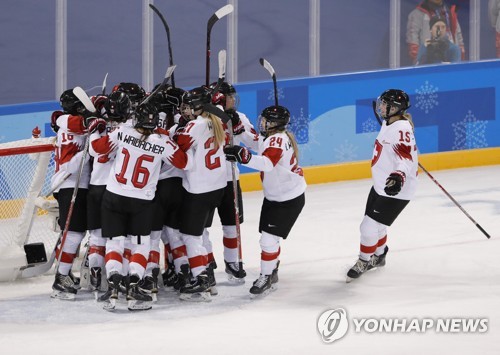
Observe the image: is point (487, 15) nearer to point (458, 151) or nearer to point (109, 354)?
point (458, 151)

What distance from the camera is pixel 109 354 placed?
567 cm

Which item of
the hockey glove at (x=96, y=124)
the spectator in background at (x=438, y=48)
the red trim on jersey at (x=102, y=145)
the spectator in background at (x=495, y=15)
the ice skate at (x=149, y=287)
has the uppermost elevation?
the spectator in background at (x=495, y=15)

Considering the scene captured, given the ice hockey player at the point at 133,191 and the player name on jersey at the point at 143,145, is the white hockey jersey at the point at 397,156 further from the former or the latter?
the player name on jersey at the point at 143,145

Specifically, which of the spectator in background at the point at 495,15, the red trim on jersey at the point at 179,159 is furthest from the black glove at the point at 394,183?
the spectator in background at the point at 495,15

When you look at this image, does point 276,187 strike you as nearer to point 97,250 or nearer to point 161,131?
point 161,131

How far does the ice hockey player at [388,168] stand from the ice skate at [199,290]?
2.90 ft

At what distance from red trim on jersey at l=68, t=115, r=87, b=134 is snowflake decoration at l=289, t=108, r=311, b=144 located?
367cm

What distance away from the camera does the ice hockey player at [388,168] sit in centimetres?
709

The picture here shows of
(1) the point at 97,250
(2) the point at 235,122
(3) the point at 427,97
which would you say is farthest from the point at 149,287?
(3) the point at 427,97

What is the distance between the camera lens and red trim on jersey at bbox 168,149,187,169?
6.55 meters

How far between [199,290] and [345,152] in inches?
158

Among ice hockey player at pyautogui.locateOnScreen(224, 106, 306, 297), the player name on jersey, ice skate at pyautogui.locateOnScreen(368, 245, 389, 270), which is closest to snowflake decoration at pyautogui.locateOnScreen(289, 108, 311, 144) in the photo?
ice skate at pyautogui.locateOnScreen(368, 245, 389, 270)

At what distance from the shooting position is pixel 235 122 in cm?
716

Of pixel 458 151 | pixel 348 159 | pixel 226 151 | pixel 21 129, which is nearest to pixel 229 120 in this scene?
pixel 226 151
